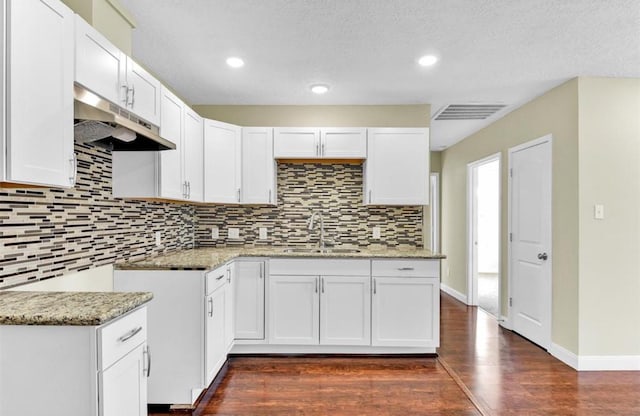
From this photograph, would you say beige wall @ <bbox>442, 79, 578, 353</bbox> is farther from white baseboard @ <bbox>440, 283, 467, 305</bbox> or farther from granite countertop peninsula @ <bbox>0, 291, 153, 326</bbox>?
granite countertop peninsula @ <bbox>0, 291, 153, 326</bbox>

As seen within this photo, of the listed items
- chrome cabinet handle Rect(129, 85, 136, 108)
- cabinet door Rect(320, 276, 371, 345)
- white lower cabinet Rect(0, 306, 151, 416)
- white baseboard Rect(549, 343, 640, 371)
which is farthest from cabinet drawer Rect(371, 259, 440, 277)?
white lower cabinet Rect(0, 306, 151, 416)

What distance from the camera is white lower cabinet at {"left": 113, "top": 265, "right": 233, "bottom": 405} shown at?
2395 millimetres

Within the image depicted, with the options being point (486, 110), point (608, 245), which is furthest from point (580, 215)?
point (486, 110)

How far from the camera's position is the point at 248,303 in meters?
3.22

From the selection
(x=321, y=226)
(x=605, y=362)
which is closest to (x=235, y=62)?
(x=321, y=226)

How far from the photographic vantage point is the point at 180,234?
11.5 ft

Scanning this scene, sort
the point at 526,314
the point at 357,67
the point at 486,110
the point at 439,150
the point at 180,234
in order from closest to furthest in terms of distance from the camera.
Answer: the point at 357,67
the point at 180,234
the point at 526,314
the point at 486,110
the point at 439,150

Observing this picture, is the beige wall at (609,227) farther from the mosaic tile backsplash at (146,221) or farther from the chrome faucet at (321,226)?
the chrome faucet at (321,226)

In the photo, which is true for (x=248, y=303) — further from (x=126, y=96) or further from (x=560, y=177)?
(x=560, y=177)

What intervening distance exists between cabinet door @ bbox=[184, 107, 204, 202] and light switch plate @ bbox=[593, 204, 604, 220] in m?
3.25

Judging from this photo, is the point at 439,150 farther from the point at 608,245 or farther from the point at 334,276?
A: the point at 334,276

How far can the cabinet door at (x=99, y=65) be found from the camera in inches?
64.7

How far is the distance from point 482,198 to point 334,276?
236 inches

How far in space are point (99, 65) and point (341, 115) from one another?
2.44 metres
